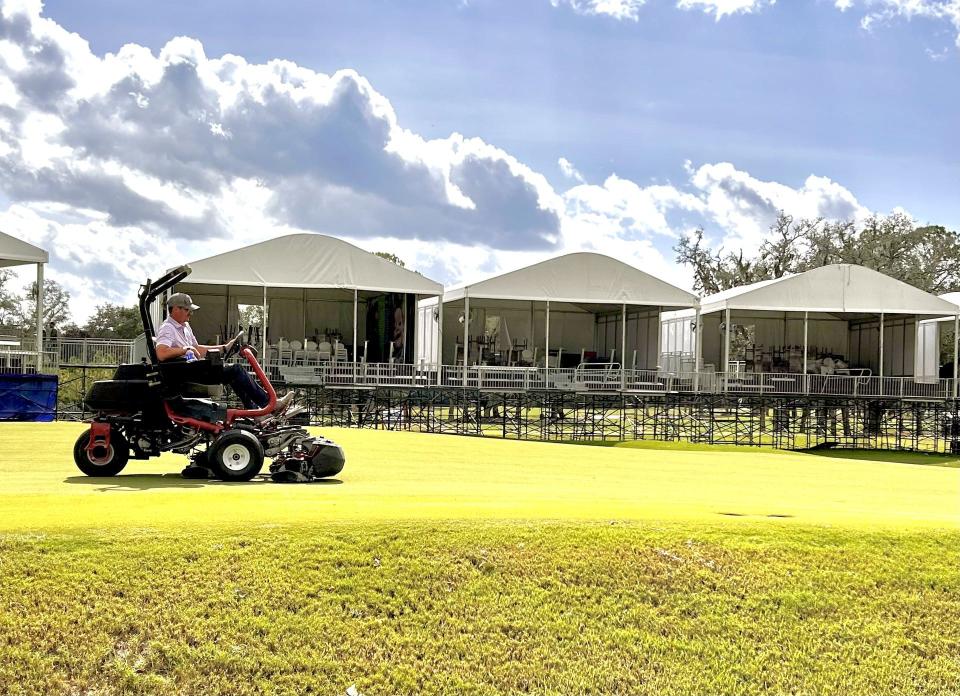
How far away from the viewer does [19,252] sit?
72.2 feet

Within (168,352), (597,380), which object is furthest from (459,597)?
(597,380)

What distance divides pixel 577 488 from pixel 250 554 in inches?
202

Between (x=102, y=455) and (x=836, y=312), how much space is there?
21750 mm

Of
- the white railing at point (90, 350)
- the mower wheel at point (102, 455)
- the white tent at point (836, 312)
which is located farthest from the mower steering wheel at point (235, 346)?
the white tent at point (836, 312)

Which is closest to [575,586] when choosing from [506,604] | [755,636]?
[506,604]

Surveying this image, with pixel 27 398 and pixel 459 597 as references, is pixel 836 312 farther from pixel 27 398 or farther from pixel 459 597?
pixel 459 597

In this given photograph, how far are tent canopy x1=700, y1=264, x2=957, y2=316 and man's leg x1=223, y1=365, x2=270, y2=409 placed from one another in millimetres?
18198

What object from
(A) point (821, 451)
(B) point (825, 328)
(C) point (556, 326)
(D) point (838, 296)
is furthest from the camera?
(B) point (825, 328)

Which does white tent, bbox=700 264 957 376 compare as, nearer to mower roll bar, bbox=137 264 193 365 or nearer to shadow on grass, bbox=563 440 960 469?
shadow on grass, bbox=563 440 960 469

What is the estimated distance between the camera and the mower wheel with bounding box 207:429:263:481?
10.2m

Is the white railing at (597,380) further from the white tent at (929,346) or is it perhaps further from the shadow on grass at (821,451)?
the white tent at (929,346)

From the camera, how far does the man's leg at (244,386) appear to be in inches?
396

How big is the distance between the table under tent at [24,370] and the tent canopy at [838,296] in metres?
14.7

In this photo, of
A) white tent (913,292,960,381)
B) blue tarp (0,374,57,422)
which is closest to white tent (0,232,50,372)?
blue tarp (0,374,57,422)
